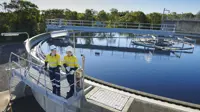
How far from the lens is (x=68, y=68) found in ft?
15.4

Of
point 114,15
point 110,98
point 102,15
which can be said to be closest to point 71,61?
point 110,98

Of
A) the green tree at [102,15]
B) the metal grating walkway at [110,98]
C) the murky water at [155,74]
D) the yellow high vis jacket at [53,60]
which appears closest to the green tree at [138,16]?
the green tree at [102,15]

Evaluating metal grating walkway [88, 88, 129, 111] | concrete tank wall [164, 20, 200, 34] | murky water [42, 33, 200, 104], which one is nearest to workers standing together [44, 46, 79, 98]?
metal grating walkway [88, 88, 129, 111]

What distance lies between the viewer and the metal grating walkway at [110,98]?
4.80 metres

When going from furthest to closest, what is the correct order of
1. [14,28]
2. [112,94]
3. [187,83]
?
[14,28]
[187,83]
[112,94]

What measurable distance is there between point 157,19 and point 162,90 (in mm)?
28076

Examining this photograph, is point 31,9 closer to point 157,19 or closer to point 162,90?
point 162,90

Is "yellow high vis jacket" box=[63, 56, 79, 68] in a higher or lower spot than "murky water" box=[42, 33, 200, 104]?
higher

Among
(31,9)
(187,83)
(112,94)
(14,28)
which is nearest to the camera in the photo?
(112,94)

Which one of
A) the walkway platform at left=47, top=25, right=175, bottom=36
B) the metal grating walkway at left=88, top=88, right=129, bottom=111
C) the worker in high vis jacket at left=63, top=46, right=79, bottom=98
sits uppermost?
the walkway platform at left=47, top=25, right=175, bottom=36

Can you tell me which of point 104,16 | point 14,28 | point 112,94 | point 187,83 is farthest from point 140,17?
point 112,94

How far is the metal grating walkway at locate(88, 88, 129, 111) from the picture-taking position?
480 centimetres

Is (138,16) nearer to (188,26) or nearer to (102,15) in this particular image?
(102,15)

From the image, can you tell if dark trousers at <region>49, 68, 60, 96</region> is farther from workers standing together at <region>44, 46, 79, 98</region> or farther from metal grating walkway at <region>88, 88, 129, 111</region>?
metal grating walkway at <region>88, 88, 129, 111</region>
